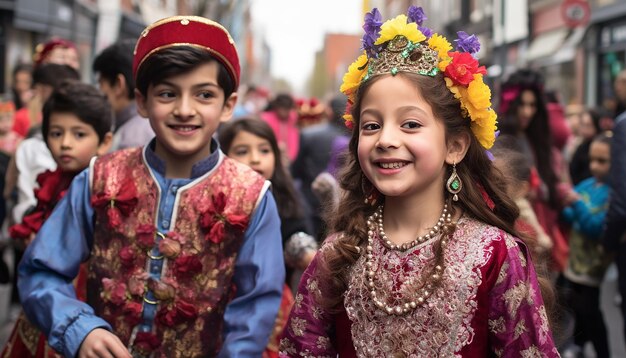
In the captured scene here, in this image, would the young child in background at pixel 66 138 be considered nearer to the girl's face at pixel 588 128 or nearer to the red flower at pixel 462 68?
the red flower at pixel 462 68

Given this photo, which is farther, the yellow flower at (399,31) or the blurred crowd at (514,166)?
the blurred crowd at (514,166)

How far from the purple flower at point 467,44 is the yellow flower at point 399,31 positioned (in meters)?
0.11

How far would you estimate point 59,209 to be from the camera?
10.5 ft

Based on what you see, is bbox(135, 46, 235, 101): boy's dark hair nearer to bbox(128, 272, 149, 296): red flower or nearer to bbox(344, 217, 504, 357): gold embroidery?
bbox(128, 272, 149, 296): red flower

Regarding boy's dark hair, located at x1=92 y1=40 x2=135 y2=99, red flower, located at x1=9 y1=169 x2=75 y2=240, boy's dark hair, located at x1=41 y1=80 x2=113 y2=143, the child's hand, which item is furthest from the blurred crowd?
the child's hand

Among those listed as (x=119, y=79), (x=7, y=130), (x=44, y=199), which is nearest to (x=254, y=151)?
(x=119, y=79)

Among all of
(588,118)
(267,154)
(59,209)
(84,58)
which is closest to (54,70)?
(267,154)

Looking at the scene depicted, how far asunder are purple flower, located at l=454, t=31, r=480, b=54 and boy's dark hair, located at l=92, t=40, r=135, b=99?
8.30 feet

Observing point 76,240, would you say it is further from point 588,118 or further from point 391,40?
point 588,118

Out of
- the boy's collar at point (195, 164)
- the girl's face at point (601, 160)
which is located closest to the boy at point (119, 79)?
the boy's collar at point (195, 164)

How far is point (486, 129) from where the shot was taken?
254 cm

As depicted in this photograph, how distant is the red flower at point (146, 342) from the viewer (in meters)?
3.03

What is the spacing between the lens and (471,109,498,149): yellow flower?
8.30 feet

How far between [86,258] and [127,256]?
217 millimetres
